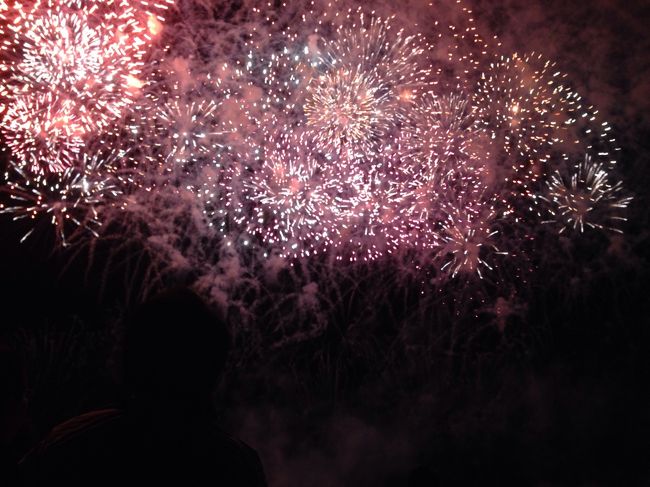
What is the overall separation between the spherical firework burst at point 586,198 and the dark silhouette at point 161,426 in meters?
4.56

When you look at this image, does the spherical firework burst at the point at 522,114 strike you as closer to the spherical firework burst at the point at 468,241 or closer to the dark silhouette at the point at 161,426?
the spherical firework burst at the point at 468,241

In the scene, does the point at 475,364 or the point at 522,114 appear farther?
the point at 475,364

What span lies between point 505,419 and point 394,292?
153 cm

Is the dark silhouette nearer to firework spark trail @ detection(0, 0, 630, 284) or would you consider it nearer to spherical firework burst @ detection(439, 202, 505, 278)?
firework spark trail @ detection(0, 0, 630, 284)

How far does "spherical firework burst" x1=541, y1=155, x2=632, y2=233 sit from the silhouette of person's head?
14.9 ft

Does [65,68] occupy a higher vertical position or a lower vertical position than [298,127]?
lower

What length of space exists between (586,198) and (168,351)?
16.2ft

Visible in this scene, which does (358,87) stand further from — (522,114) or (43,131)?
(43,131)

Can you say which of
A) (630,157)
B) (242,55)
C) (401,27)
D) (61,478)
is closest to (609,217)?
(630,157)

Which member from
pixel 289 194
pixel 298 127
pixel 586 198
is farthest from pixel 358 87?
pixel 586 198

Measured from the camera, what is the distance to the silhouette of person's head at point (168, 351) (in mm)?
1150

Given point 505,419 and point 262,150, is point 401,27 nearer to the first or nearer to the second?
A: point 262,150

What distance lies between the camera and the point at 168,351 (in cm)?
116

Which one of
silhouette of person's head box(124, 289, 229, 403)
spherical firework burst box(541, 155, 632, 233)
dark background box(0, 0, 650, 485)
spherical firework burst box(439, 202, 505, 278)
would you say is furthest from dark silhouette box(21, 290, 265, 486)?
spherical firework burst box(541, 155, 632, 233)
